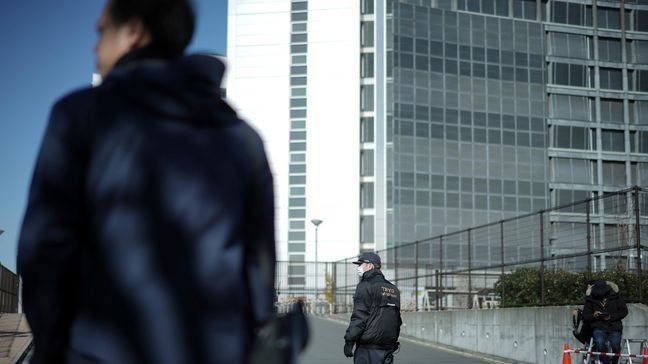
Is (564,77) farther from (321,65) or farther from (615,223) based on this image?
(615,223)

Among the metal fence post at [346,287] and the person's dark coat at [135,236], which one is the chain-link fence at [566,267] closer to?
the metal fence post at [346,287]

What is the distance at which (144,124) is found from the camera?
6.54 ft

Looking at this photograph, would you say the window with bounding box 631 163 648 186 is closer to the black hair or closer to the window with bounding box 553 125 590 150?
the window with bounding box 553 125 590 150

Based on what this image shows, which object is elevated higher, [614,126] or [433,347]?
[614,126]

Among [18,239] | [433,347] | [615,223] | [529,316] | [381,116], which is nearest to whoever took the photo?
[18,239]

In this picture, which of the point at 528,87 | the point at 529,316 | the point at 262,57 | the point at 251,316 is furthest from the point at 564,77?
the point at 251,316

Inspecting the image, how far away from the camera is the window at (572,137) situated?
260 ft

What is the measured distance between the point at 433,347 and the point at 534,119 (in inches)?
2234

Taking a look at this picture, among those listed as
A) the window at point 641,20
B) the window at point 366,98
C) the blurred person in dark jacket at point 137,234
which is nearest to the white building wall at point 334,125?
the window at point 366,98

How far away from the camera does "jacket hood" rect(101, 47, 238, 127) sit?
6.59 feet

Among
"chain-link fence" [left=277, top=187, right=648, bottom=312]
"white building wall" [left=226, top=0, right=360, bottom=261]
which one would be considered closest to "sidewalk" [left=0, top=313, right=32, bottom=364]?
"chain-link fence" [left=277, top=187, right=648, bottom=312]

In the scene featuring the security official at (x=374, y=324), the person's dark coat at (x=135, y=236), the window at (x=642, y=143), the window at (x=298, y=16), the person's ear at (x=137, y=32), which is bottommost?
the security official at (x=374, y=324)

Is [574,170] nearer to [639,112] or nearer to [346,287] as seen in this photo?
[639,112]

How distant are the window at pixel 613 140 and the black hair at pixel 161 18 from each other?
266 feet
